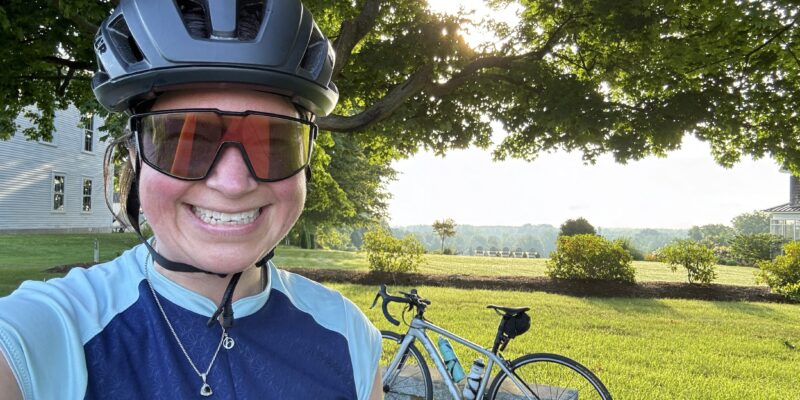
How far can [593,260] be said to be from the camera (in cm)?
1516

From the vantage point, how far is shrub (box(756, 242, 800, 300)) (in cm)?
1429

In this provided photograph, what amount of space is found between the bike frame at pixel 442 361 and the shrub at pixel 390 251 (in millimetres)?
10972

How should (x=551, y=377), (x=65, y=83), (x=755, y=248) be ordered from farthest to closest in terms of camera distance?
(x=755, y=248)
(x=65, y=83)
(x=551, y=377)

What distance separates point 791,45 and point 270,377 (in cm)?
1000

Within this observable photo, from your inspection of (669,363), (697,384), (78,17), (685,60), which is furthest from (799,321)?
(78,17)

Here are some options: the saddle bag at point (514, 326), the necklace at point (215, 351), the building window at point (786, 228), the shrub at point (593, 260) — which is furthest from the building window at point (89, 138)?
the building window at point (786, 228)

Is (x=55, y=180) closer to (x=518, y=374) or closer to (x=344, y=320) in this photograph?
(x=518, y=374)

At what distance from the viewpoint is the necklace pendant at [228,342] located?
1.30 metres

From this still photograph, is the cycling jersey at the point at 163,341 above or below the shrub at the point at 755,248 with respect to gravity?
above

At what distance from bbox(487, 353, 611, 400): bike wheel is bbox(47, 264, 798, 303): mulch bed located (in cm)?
1022

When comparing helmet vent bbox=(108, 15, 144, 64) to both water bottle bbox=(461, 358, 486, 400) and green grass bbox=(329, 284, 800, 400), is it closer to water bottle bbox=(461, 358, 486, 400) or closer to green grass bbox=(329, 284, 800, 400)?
water bottle bbox=(461, 358, 486, 400)

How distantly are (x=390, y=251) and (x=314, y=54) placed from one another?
14.7 m

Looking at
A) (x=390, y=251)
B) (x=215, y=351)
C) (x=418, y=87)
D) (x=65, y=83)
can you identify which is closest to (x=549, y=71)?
(x=418, y=87)

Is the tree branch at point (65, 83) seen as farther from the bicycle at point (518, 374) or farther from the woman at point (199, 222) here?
the woman at point (199, 222)
